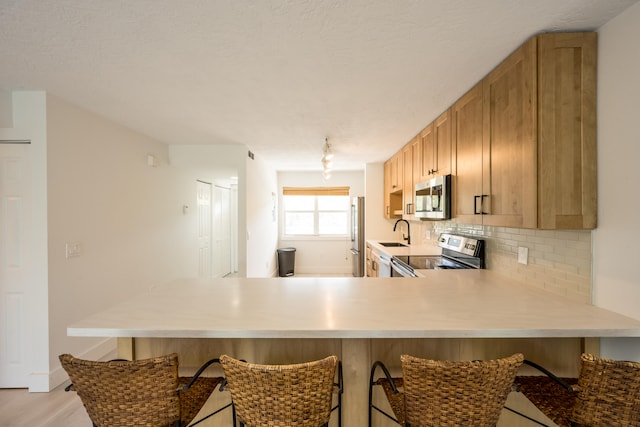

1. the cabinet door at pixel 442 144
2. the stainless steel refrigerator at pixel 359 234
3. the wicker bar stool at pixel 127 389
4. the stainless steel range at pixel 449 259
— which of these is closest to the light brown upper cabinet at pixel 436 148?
the cabinet door at pixel 442 144

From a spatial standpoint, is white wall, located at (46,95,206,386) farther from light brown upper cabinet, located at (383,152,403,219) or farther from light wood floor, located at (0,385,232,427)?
light brown upper cabinet, located at (383,152,403,219)

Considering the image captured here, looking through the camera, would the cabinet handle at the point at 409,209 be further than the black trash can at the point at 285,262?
No

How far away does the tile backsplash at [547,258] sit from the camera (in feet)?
4.99

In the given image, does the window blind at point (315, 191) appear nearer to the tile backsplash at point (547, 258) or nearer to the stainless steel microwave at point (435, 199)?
the stainless steel microwave at point (435, 199)

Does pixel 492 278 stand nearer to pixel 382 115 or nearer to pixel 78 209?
pixel 382 115

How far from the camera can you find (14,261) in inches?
89.8

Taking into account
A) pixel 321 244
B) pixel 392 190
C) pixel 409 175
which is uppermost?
pixel 409 175

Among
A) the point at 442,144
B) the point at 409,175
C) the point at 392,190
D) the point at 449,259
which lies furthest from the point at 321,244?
the point at 442,144

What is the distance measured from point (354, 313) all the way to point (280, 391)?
1.69ft

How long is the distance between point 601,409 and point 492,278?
117cm

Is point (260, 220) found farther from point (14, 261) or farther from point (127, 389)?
point (127, 389)

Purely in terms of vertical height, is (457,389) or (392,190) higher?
(392,190)

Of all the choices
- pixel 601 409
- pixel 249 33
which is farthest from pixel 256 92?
pixel 601 409

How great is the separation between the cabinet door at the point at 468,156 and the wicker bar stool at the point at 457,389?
121cm
